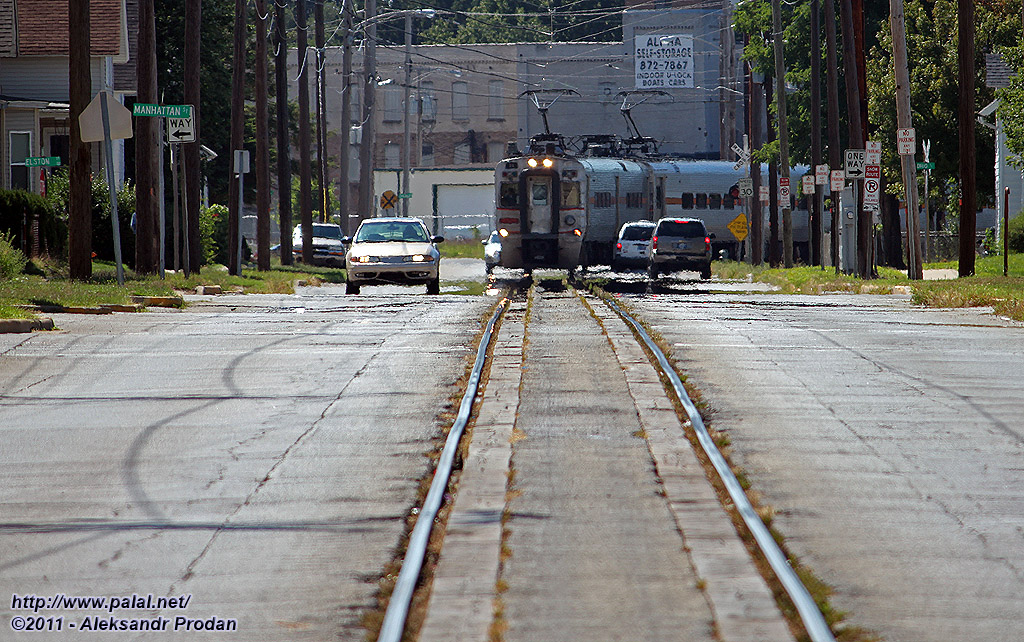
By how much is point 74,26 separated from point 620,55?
65.5 metres

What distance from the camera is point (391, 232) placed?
1139 inches

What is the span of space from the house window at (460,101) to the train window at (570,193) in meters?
50.2

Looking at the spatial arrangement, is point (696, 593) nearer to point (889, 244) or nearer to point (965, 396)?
point (965, 396)

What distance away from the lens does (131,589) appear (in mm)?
5633

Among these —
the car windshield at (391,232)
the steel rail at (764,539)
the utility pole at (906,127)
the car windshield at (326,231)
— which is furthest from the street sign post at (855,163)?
the steel rail at (764,539)

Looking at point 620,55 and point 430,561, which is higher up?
point 620,55

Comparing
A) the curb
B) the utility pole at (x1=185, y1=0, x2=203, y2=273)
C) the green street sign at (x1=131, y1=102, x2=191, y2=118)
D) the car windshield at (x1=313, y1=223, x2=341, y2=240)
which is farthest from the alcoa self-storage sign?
the curb

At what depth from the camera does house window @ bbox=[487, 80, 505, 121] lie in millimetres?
88562

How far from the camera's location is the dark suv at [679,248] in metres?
37.7

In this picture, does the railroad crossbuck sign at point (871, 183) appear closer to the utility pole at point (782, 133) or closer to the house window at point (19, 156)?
the utility pole at point (782, 133)

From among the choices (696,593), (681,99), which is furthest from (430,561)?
(681,99)

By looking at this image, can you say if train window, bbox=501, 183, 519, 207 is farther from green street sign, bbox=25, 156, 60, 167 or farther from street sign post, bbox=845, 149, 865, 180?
green street sign, bbox=25, 156, 60, 167

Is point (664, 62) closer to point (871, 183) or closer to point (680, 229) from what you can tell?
point (680, 229)

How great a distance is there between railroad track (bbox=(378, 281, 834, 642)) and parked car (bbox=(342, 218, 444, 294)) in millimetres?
16481
